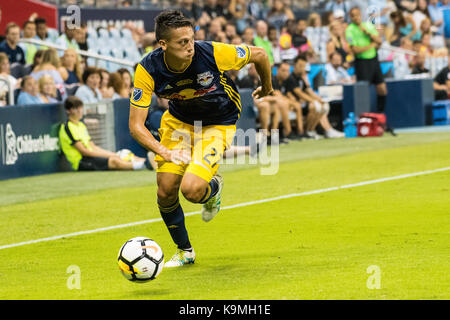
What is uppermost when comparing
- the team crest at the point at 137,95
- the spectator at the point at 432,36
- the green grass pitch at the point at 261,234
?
the spectator at the point at 432,36

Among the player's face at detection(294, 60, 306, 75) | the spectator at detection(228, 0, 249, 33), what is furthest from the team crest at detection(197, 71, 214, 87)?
the spectator at detection(228, 0, 249, 33)

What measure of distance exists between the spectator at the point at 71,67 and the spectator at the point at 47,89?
133cm

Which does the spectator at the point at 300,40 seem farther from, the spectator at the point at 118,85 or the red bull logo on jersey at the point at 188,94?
the red bull logo on jersey at the point at 188,94

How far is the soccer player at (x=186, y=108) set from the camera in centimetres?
733

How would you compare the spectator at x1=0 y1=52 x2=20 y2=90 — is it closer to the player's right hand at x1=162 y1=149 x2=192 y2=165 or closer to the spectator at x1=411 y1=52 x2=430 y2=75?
the player's right hand at x1=162 y1=149 x2=192 y2=165

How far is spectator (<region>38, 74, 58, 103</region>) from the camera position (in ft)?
52.8

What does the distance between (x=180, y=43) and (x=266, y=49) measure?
14.5 m

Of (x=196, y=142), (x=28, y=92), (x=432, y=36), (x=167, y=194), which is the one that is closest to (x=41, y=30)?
(x=28, y=92)

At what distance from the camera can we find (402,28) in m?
28.9

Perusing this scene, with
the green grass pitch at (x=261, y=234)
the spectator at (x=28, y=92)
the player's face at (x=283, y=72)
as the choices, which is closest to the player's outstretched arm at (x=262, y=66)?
the green grass pitch at (x=261, y=234)

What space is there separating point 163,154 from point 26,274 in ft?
5.61
